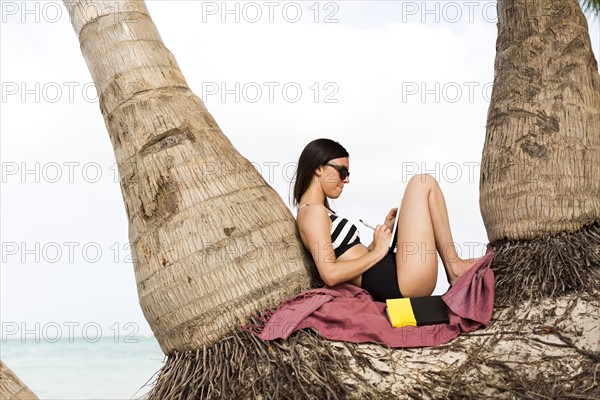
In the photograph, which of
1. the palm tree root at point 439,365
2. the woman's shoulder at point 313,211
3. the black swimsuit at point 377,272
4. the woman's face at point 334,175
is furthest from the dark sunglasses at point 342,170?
the palm tree root at point 439,365

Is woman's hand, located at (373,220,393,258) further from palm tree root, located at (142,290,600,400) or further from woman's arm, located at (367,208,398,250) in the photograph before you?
palm tree root, located at (142,290,600,400)

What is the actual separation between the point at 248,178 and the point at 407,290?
1562mm

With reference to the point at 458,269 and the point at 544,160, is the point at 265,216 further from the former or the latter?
the point at 544,160

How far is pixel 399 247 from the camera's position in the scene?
20.9ft

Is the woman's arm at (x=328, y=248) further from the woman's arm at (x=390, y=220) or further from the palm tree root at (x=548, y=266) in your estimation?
the palm tree root at (x=548, y=266)

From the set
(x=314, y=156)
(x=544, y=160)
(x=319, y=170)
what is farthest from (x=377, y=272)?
(x=544, y=160)

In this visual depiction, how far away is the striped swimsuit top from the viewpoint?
253 inches

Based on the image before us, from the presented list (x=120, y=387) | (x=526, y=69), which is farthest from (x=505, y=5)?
(x=120, y=387)

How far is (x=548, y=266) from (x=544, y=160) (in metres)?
0.86

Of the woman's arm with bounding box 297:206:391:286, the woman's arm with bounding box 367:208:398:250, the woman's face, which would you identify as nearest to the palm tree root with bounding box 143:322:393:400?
the woman's arm with bounding box 297:206:391:286

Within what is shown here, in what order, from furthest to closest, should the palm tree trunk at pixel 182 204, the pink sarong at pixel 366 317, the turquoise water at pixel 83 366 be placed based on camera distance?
the turquoise water at pixel 83 366 → the palm tree trunk at pixel 182 204 → the pink sarong at pixel 366 317

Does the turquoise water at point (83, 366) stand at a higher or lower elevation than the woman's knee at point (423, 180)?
lower

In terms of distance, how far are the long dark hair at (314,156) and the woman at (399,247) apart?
42 mm

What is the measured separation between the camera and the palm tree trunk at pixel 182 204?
244 inches
